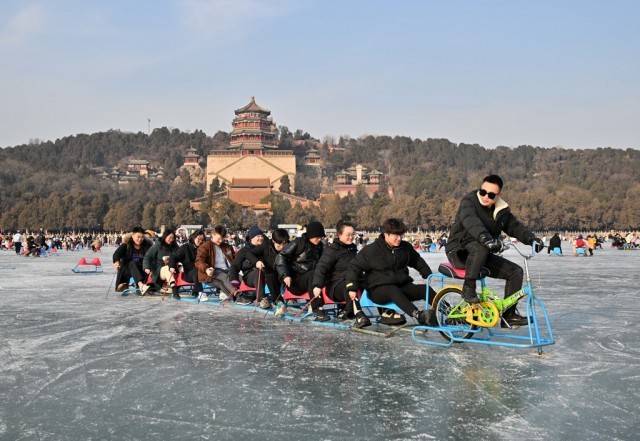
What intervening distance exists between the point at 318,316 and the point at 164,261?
12.0 ft

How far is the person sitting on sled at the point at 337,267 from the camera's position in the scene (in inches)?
292

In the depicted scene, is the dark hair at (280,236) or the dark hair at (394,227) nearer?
the dark hair at (394,227)

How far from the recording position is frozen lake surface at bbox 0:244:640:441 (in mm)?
3779

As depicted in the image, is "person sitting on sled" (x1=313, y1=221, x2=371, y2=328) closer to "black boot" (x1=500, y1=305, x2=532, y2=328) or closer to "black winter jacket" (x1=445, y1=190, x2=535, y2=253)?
"black winter jacket" (x1=445, y1=190, x2=535, y2=253)

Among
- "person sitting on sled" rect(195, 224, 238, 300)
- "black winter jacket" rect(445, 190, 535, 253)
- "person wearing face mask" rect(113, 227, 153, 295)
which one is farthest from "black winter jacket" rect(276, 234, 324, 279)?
"person wearing face mask" rect(113, 227, 153, 295)

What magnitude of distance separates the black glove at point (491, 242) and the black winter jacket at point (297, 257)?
3.08 metres

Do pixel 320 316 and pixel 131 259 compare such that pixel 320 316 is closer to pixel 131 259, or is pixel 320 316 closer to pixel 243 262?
pixel 243 262

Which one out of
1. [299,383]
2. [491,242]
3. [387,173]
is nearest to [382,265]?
[491,242]

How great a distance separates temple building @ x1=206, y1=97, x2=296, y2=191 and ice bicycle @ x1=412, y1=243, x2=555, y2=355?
366 feet

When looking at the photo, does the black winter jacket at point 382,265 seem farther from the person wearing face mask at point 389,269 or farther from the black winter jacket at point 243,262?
the black winter jacket at point 243,262

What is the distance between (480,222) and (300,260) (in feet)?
9.97

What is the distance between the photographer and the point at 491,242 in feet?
17.7

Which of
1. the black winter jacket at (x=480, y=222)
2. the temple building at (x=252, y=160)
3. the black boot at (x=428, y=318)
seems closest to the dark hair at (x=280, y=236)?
the black boot at (x=428, y=318)

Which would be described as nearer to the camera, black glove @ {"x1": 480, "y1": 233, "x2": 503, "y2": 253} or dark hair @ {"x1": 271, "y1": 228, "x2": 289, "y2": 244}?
black glove @ {"x1": 480, "y1": 233, "x2": 503, "y2": 253}
